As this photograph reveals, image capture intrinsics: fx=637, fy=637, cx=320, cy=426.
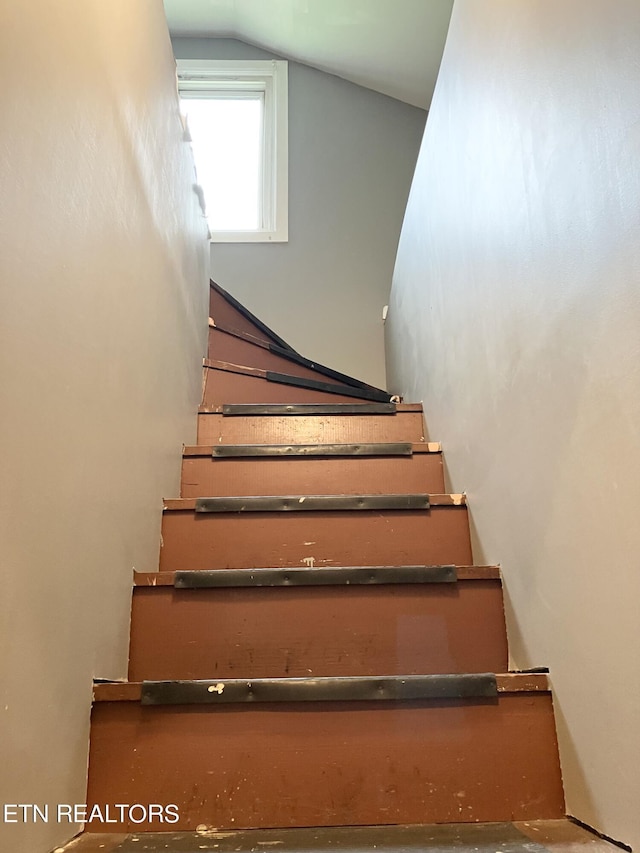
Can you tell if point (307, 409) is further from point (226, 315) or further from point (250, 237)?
point (250, 237)

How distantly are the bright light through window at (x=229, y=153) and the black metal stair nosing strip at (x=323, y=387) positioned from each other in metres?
1.59

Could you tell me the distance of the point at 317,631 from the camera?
125cm

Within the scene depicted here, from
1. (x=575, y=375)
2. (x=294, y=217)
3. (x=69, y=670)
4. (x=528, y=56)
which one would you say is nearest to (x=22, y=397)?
(x=69, y=670)

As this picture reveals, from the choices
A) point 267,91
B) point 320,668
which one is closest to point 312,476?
point 320,668

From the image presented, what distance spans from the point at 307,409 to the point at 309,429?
0.24 ft

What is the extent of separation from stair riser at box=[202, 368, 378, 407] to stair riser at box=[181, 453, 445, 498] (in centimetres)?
57

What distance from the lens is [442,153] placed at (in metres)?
1.83

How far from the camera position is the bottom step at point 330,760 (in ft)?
3.15

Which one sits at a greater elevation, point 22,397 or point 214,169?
point 214,169

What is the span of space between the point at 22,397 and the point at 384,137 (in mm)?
3527

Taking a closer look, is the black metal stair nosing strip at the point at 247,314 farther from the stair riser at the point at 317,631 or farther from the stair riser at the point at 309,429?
the stair riser at the point at 317,631

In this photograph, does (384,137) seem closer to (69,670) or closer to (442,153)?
(442,153)

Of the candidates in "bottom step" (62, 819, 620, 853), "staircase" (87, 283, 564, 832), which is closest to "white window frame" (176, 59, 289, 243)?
"staircase" (87, 283, 564, 832)

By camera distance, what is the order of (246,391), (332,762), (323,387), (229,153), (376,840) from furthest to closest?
(229,153) → (323,387) → (246,391) → (332,762) → (376,840)
